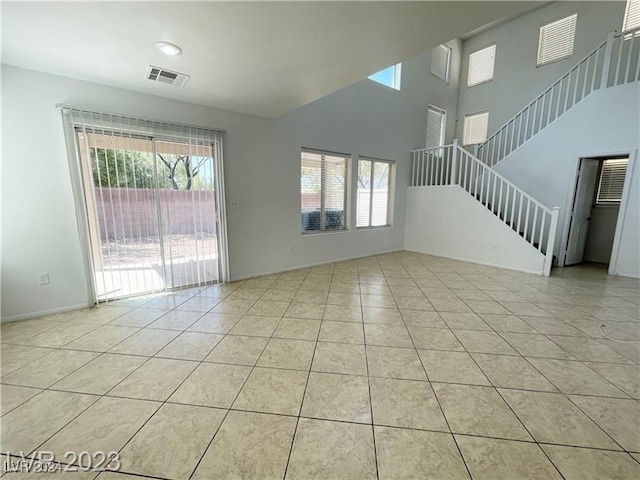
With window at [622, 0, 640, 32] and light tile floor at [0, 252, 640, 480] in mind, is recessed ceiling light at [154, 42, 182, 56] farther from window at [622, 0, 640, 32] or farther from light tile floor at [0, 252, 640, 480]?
window at [622, 0, 640, 32]

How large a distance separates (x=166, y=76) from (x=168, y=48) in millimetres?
631

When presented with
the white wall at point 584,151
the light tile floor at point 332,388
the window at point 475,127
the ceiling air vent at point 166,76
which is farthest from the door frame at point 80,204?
the window at point 475,127

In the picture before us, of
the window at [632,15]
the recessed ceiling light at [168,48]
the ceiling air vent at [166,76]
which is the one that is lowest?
the recessed ceiling light at [168,48]

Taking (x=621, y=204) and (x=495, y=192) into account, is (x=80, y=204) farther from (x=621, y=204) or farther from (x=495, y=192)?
(x=621, y=204)

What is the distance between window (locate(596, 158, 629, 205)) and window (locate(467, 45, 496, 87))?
11.7 feet

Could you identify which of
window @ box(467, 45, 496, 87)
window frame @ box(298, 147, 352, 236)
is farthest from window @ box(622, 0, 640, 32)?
window frame @ box(298, 147, 352, 236)

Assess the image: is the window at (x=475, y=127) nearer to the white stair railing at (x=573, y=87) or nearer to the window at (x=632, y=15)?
the white stair railing at (x=573, y=87)

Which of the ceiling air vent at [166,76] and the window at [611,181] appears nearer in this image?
the ceiling air vent at [166,76]

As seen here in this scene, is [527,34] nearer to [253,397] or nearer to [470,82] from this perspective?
[470,82]

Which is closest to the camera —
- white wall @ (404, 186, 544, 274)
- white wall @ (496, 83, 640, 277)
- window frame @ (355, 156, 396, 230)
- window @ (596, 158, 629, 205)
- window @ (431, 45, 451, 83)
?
white wall @ (496, 83, 640, 277)

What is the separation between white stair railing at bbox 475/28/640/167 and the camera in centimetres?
448

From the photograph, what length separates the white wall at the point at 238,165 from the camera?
101 inches

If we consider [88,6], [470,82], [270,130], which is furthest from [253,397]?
[470,82]

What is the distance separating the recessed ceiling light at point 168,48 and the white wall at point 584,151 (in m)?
6.36
